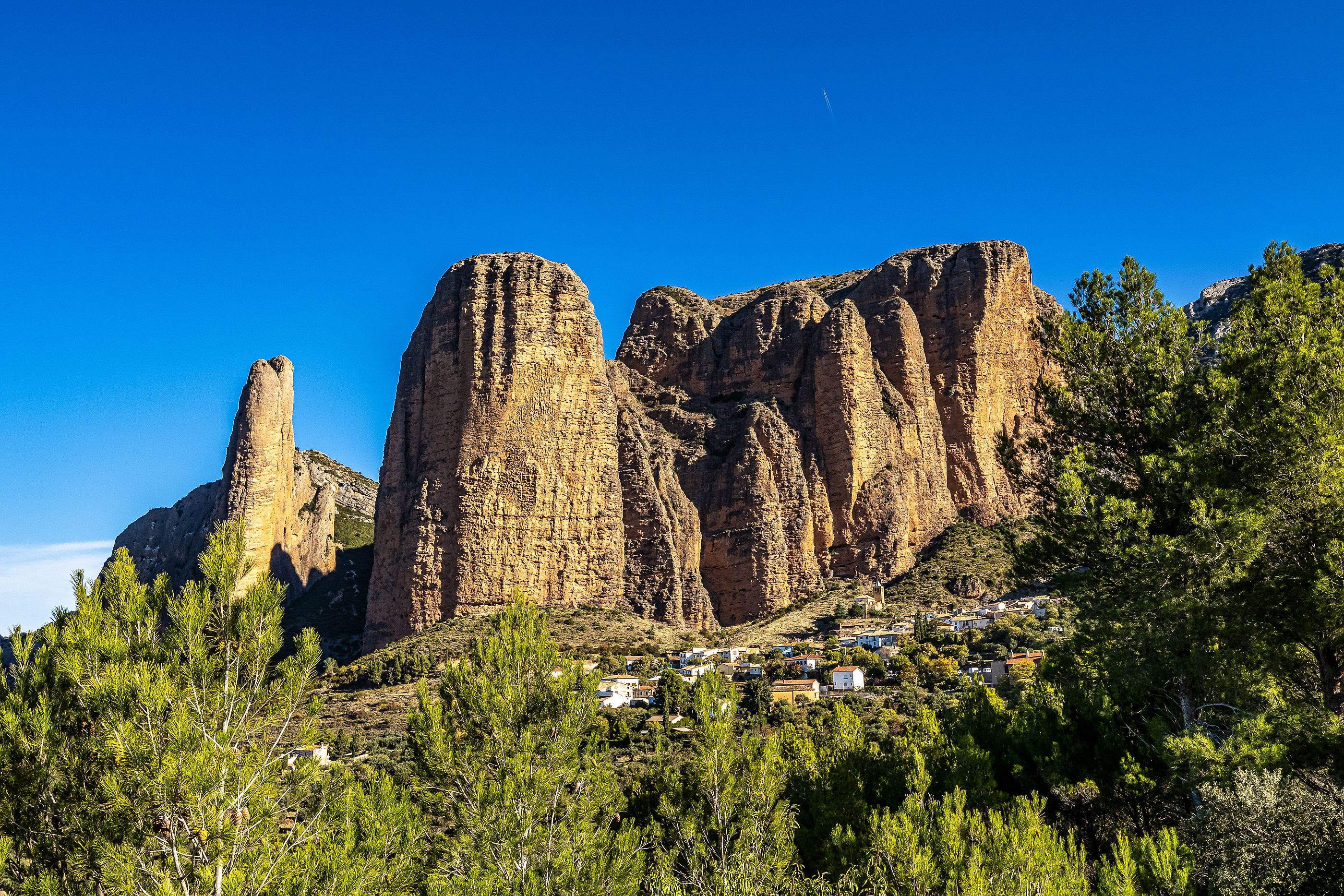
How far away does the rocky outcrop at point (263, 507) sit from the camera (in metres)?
67.6

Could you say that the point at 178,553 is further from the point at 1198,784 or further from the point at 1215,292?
the point at 1215,292

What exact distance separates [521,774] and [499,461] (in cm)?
4517

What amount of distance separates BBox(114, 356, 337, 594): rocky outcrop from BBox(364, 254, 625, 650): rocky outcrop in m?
13.3

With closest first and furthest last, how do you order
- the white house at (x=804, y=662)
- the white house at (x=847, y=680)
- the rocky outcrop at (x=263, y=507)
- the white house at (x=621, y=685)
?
the white house at (x=621, y=685) → the white house at (x=847, y=680) → the white house at (x=804, y=662) → the rocky outcrop at (x=263, y=507)

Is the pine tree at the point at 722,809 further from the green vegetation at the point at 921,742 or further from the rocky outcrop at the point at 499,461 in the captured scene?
the rocky outcrop at the point at 499,461

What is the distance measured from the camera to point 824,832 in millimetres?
16203

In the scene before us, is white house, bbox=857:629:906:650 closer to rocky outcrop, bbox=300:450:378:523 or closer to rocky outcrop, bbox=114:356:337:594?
rocky outcrop, bbox=114:356:337:594

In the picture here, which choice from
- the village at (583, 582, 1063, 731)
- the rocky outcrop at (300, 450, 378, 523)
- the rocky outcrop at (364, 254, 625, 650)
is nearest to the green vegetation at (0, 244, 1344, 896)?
the village at (583, 582, 1063, 731)

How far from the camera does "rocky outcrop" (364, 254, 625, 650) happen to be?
55.1 meters

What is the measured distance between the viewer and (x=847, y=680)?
42688mm

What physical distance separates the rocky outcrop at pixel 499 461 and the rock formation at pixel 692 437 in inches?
5.0

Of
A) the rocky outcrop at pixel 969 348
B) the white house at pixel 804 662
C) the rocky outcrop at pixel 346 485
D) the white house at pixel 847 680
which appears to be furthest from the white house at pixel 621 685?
the rocky outcrop at pixel 346 485

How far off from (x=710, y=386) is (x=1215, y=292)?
50.6 metres

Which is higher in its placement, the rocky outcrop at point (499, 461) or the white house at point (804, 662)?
the rocky outcrop at point (499, 461)
